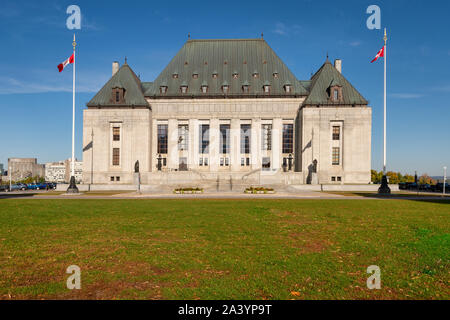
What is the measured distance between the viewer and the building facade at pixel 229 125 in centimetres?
5366

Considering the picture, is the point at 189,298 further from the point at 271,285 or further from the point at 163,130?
the point at 163,130

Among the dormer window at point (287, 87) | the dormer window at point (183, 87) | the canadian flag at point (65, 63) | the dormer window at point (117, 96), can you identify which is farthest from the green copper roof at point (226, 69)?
the canadian flag at point (65, 63)

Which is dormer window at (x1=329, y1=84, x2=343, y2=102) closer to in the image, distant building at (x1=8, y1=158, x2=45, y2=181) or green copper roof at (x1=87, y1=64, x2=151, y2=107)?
green copper roof at (x1=87, y1=64, x2=151, y2=107)

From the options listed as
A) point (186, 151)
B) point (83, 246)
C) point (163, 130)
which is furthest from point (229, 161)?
point (83, 246)

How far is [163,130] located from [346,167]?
3746cm

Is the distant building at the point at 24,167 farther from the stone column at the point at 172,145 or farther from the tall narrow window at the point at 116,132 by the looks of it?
the stone column at the point at 172,145

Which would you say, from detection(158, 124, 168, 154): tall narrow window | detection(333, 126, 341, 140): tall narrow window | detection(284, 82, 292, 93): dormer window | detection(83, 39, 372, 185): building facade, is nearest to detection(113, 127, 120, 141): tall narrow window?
detection(83, 39, 372, 185): building facade

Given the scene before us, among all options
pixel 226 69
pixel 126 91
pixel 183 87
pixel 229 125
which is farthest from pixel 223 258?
pixel 226 69

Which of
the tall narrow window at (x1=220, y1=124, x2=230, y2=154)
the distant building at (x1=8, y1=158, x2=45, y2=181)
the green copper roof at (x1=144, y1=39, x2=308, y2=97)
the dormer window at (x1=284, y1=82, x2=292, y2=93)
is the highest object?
the green copper roof at (x1=144, y1=39, x2=308, y2=97)

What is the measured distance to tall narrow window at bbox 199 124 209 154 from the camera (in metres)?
58.0

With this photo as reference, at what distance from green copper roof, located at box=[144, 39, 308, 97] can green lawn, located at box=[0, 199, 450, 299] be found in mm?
47007

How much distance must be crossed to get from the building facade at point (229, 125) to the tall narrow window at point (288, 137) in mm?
201

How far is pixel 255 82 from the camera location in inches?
2274

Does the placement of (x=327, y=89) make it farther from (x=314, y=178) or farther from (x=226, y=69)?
(x=226, y=69)
